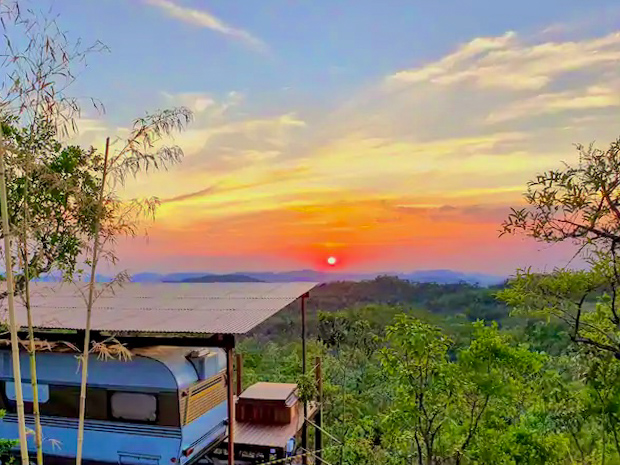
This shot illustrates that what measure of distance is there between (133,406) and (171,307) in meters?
1.27

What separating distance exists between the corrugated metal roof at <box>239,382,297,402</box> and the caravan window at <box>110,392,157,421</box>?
180 centimetres

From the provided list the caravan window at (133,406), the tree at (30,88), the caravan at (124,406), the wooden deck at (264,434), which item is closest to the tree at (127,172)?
the tree at (30,88)

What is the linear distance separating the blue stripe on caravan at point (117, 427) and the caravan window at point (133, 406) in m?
0.09

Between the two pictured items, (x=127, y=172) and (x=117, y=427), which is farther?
(x=117, y=427)

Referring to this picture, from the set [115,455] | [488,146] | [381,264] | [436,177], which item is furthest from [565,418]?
[381,264]

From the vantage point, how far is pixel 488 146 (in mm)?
6594

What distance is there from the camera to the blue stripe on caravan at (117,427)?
17.9ft

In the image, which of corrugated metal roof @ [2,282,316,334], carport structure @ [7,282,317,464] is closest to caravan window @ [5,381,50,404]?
carport structure @ [7,282,317,464]

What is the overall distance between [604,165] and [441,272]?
11.0 meters

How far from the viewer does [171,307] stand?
19.0ft

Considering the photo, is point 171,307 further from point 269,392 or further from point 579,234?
point 579,234

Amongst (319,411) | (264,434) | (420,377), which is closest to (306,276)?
(319,411)

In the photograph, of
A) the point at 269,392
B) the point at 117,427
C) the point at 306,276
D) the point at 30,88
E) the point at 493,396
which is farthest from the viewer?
the point at 306,276

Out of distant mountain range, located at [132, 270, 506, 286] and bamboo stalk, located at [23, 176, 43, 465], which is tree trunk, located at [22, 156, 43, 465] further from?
distant mountain range, located at [132, 270, 506, 286]
